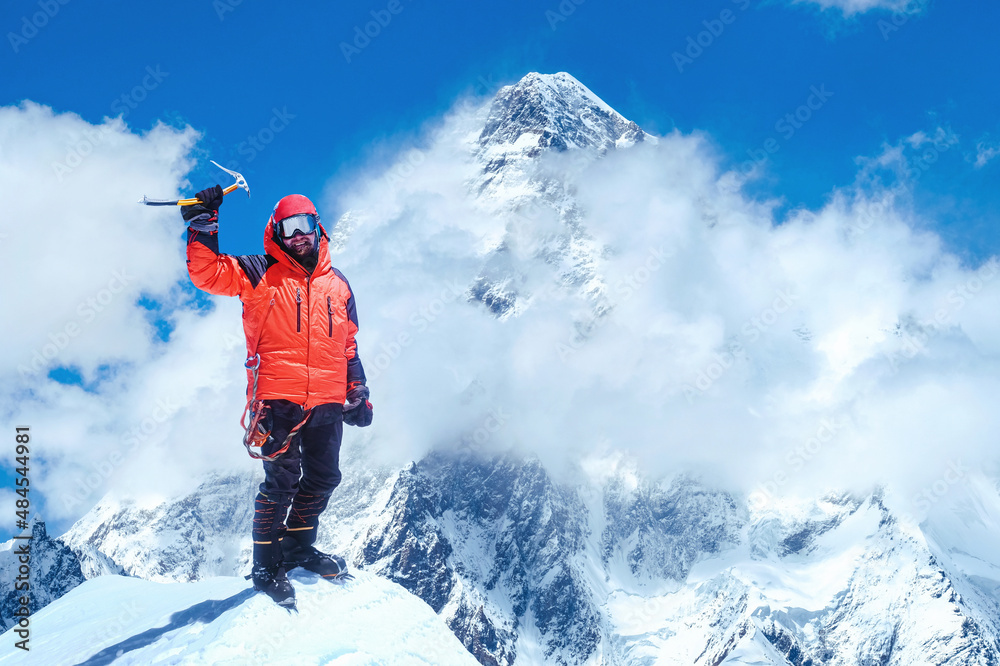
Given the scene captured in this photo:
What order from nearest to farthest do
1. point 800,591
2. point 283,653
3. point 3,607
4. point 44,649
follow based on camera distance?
point 283,653 < point 44,649 < point 3,607 < point 800,591

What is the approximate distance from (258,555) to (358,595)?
4.15ft

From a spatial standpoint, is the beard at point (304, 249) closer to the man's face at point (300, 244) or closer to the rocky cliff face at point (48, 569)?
the man's face at point (300, 244)

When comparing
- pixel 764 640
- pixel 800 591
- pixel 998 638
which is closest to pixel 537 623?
pixel 764 640

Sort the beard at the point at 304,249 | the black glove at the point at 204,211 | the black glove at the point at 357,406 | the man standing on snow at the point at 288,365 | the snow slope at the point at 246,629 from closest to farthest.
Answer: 1. the snow slope at the point at 246,629
2. the black glove at the point at 204,211
3. the man standing on snow at the point at 288,365
4. the beard at the point at 304,249
5. the black glove at the point at 357,406

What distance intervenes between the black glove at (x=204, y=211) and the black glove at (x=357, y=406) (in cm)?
259

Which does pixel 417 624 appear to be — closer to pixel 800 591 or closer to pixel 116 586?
pixel 116 586

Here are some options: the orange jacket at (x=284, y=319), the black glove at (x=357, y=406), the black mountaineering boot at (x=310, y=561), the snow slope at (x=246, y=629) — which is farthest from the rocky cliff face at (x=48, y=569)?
the orange jacket at (x=284, y=319)

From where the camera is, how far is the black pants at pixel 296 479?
7.81m

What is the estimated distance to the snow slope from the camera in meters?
6.40

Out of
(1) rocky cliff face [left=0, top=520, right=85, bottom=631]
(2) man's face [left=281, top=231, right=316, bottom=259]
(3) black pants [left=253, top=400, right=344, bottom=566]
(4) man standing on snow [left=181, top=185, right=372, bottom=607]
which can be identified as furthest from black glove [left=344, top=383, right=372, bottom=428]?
(1) rocky cliff face [left=0, top=520, right=85, bottom=631]

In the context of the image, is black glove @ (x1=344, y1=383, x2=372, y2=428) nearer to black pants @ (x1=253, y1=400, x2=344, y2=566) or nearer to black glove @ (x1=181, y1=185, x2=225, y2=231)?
black pants @ (x1=253, y1=400, x2=344, y2=566)

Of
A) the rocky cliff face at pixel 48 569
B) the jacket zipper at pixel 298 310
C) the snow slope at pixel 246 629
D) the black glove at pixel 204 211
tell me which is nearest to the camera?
the snow slope at pixel 246 629

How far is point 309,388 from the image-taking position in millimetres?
7875

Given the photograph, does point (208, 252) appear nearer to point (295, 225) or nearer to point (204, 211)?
point (204, 211)
